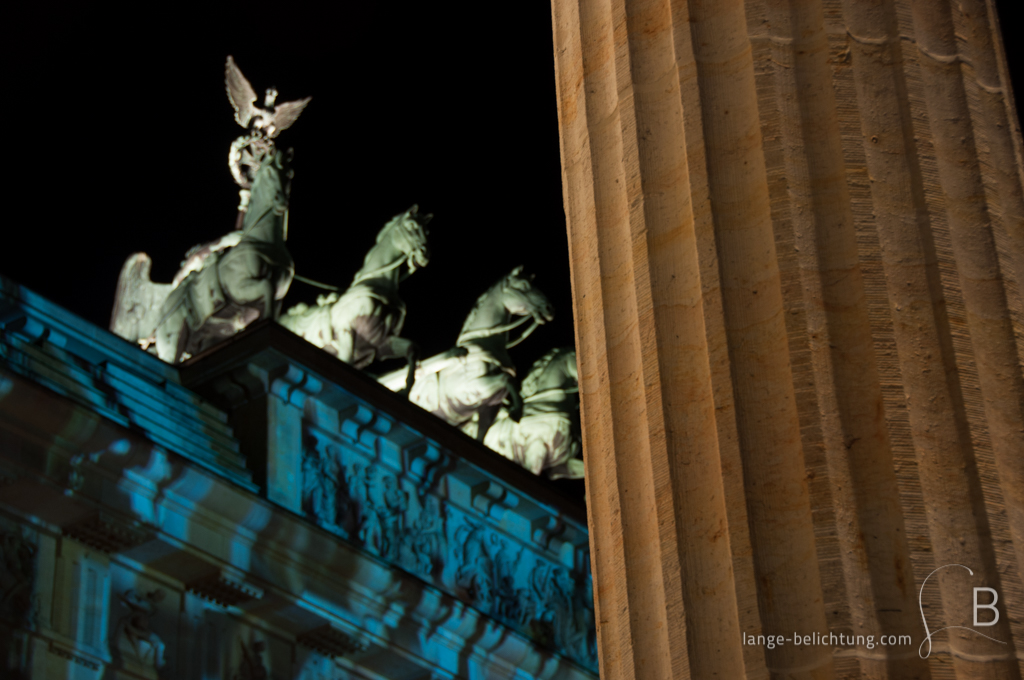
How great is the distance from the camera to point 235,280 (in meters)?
21.2

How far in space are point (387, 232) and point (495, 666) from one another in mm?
6363

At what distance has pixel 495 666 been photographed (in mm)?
20859

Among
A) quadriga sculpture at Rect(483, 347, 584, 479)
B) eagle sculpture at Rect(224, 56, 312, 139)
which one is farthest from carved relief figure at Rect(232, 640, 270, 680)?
eagle sculpture at Rect(224, 56, 312, 139)

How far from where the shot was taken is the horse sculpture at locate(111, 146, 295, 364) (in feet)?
69.5

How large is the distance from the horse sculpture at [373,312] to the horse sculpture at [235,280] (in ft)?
3.14

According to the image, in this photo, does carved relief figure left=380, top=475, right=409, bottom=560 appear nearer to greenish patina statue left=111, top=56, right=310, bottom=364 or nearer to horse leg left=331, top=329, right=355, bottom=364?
horse leg left=331, top=329, right=355, bottom=364

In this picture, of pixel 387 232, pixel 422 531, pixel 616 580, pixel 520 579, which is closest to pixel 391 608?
pixel 422 531

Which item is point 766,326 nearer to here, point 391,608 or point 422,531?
point 391,608

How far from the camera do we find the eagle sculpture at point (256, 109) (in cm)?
2486

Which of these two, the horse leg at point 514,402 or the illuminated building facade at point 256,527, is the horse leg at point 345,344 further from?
the horse leg at point 514,402

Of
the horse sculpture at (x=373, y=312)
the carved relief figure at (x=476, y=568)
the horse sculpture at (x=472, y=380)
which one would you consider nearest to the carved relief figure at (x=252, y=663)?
the carved relief figure at (x=476, y=568)

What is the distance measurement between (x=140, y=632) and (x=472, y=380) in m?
8.35

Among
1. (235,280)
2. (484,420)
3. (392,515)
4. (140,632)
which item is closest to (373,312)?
(235,280)

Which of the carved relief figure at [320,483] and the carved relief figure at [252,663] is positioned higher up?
the carved relief figure at [320,483]
